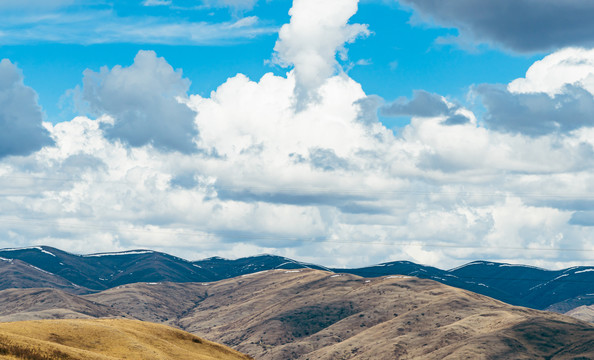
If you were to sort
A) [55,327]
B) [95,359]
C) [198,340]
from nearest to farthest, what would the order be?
1. [95,359]
2. [55,327]
3. [198,340]

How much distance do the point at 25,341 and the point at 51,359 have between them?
643 centimetres

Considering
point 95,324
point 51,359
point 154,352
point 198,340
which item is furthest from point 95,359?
point 198,340

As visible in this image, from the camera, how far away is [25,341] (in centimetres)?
9431

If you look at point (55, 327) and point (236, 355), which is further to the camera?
point (236, 355)

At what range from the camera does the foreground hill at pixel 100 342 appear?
9262 cm

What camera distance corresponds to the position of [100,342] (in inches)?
4747

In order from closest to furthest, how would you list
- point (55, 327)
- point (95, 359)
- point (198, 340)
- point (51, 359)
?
point (51, 359)
point (95, 359)
point (55, 327)
point (198, 340)

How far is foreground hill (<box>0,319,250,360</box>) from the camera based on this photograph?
9262 centimetres

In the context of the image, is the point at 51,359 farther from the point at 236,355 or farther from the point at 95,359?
the point at 236,355

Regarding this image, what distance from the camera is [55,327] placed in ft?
396

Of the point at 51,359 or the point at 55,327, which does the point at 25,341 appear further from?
the point at 55,327

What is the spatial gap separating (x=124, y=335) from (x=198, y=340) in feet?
86.7

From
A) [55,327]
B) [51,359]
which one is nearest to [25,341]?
[51,359]

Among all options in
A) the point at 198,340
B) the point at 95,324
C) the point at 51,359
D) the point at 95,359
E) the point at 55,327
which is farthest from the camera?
the point at 198,340
